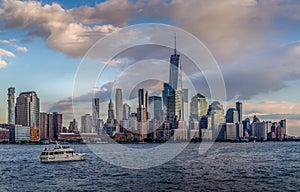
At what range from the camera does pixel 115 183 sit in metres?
74.2

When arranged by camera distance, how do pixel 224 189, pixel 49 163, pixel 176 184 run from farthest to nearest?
pixel 49 163
pixel 176 184
pixel 224 189

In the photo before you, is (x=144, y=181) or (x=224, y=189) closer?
(x=224, y=189)

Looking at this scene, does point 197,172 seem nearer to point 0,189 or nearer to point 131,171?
point 131,171

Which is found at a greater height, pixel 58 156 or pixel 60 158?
pixel 58 156

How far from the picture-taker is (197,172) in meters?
89.6

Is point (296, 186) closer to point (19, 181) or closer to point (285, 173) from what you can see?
point (285, 173)

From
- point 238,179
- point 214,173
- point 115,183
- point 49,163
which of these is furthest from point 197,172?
point 49,163

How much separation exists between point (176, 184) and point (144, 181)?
263 inches

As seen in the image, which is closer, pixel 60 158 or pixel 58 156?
pixel 60 158

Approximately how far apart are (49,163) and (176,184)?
59323 mm

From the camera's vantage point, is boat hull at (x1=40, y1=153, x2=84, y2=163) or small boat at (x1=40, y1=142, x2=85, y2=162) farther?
small boat at (x1=40, y1=142, x2=85, y2=162)

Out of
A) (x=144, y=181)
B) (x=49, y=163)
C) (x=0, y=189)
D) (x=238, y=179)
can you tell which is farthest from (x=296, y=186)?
(x=49, y=163)

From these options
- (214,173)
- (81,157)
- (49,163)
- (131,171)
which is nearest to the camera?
(214,173)

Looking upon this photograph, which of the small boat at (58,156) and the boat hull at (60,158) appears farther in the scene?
the small boat at (58,156)
